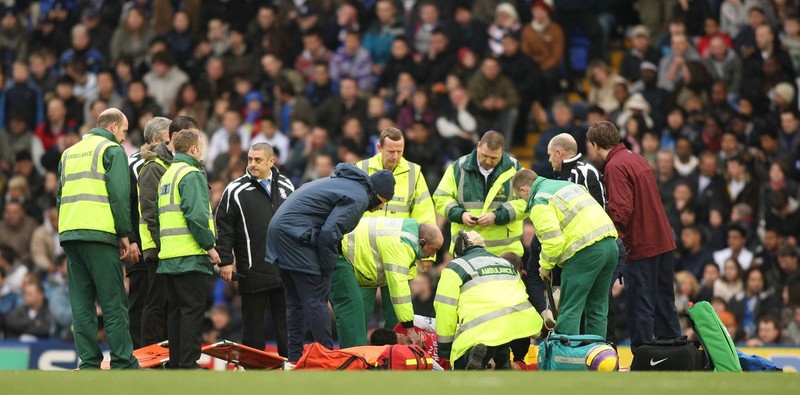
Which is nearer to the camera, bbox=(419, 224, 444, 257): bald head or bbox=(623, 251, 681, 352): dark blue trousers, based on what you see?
bbox=(419, 224, 444, 257): bald head

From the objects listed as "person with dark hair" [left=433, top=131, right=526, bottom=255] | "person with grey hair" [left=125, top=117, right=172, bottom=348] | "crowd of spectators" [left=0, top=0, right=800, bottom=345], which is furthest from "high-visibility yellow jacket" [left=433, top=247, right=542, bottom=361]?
"crowd of spectators" [left=0, top=0, right=800, bottom=345]

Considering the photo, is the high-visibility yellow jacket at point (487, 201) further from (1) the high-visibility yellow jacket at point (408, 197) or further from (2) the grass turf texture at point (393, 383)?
(2) the grass turf texture at point (393, 383)

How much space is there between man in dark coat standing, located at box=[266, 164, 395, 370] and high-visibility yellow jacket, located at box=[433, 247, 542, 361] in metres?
1.04

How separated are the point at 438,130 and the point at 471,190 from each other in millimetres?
6076

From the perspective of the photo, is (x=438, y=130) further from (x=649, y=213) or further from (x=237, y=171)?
(x=649, y=213)

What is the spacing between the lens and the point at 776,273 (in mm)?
19297

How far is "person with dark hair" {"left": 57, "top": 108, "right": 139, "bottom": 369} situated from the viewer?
13586 millimetres

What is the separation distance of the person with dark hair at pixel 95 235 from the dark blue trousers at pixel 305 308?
4.88ft

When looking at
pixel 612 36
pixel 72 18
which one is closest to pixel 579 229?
pixel 612 36

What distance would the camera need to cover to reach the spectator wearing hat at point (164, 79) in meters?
23.9

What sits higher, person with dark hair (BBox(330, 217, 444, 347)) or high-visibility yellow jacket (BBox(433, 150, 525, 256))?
high-visibility yellow jacket (BBox(433, 150, 525, 256))

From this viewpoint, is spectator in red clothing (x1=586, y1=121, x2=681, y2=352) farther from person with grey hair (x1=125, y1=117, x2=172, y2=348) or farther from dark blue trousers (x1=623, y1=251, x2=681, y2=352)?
person with grey hair (x1=125, y1=117, x2=172, y2=348)

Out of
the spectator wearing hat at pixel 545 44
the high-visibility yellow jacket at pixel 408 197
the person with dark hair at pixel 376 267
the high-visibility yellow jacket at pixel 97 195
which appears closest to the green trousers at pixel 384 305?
the person with dark hair at pixel 376 267

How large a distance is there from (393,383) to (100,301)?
3.69 metres
